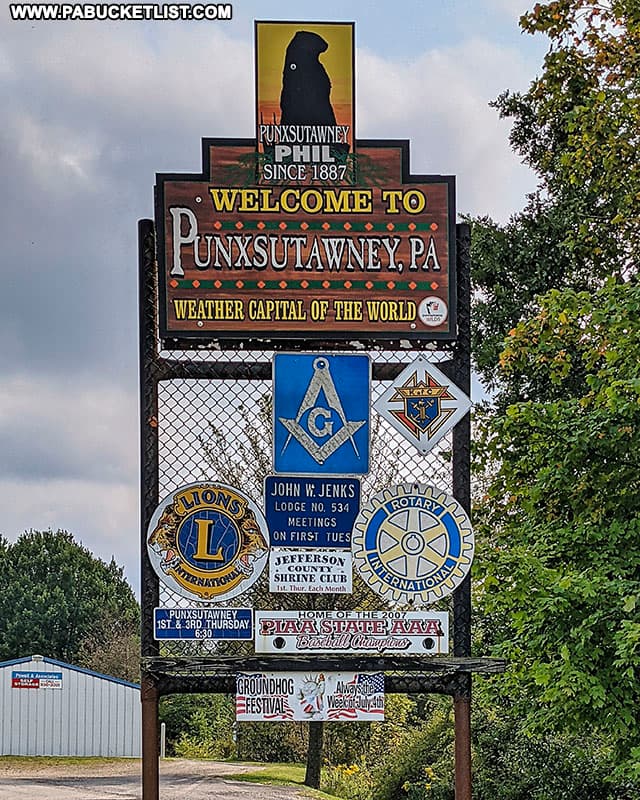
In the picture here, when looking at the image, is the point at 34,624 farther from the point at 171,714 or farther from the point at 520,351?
the point at 520,351

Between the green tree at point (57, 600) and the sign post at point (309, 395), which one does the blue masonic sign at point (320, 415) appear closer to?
the sign post at point (309, 395)

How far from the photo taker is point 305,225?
645 cm

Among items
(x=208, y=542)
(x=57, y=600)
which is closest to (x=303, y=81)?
(x=208, y=542)

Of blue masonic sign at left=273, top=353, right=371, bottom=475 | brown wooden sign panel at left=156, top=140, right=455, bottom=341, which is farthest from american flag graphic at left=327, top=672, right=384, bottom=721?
brown wooden sign panel at left=156, top=140, right=455, bottom=341

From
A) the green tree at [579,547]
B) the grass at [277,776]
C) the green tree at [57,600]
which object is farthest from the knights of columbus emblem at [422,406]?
the green tree at [57,600]

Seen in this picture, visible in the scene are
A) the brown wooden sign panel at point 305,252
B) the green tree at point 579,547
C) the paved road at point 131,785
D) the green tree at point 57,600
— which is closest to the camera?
the brown wooden sign panel at point 305,252

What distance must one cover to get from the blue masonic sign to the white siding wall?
2217 cm

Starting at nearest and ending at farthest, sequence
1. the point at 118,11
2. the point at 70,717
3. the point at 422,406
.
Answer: the point at 422,406, the point at 118,11, the point at 70,717

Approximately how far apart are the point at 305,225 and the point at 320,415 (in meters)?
1.09

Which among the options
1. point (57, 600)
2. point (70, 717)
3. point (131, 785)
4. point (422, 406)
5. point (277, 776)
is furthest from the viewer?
point (57, 600)

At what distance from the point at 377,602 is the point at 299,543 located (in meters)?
0.92

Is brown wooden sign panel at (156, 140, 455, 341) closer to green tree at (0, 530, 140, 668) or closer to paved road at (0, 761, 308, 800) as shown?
paved road at (0, 761, 308, 800)

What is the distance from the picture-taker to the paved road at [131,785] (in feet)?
47.2

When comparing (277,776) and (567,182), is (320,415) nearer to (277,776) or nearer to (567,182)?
(567,182)
